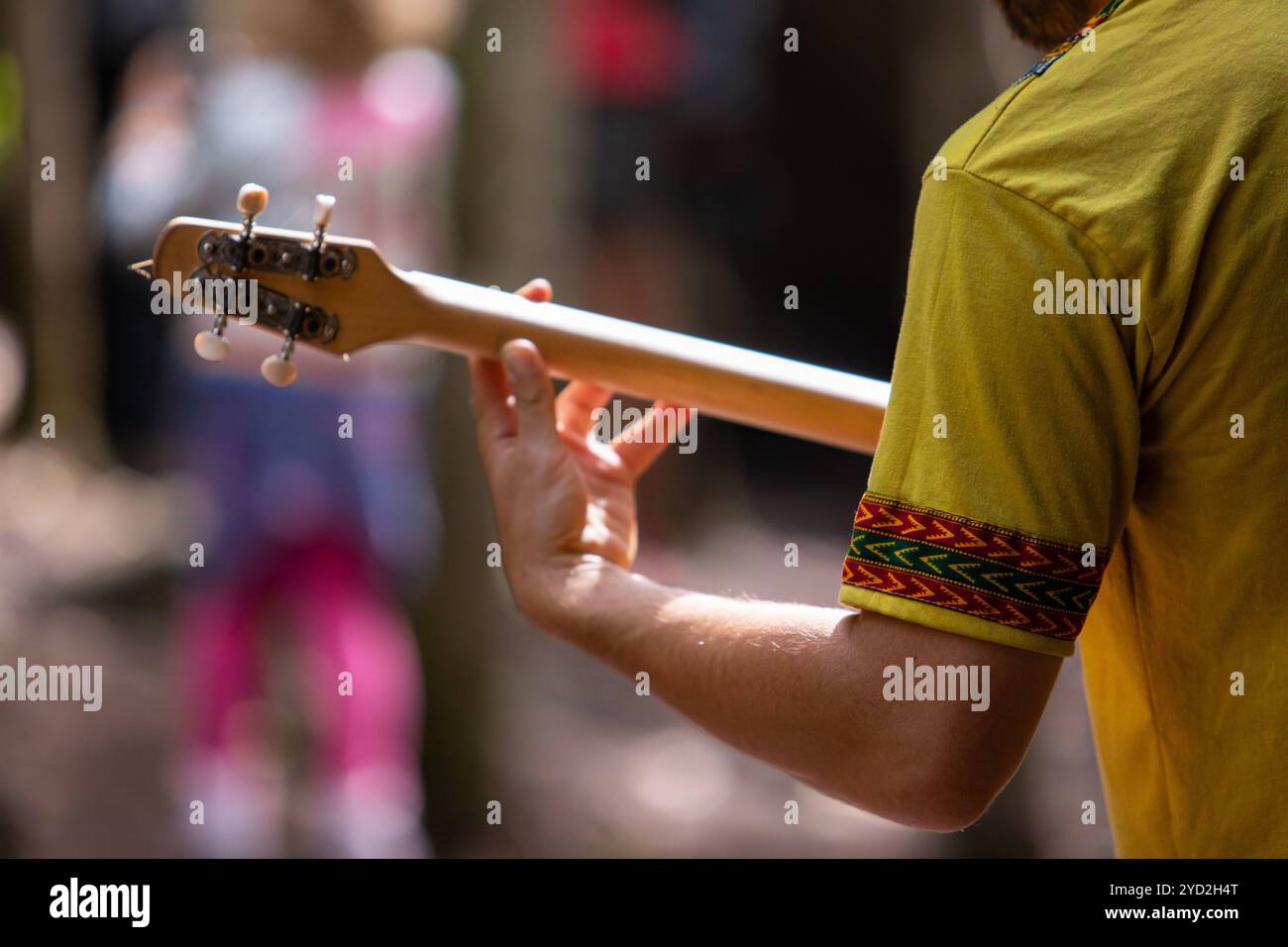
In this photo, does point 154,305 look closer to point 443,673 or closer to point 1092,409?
point 1092,409

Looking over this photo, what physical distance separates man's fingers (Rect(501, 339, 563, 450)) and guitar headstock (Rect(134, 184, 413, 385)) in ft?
0.54

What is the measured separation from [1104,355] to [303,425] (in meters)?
2.66

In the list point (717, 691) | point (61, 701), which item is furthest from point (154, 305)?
point (61, 701)

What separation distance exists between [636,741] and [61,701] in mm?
2087

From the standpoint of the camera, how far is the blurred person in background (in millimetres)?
3545

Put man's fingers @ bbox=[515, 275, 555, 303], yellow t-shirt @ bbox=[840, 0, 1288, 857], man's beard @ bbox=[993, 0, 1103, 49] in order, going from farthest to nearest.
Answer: man's fingers @ bbox=[515, 275, 555, 303] < man's beard @ bbox=[993, 0, 1103, 49] < yellow t-shirt @ bbox=[840, 0, 1288, 857]

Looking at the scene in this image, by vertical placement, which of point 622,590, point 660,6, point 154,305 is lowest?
point 622,590

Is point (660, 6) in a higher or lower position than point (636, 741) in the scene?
higher

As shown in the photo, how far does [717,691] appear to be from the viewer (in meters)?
1.41

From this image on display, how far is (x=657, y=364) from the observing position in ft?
5.77

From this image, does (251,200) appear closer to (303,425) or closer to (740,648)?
(740,648)

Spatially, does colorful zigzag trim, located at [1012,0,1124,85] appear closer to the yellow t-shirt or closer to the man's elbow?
the yellow t-shirt

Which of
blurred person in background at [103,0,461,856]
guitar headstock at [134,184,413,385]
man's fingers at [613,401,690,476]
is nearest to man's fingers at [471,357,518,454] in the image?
guitar headstock at [134,184,413,385]
